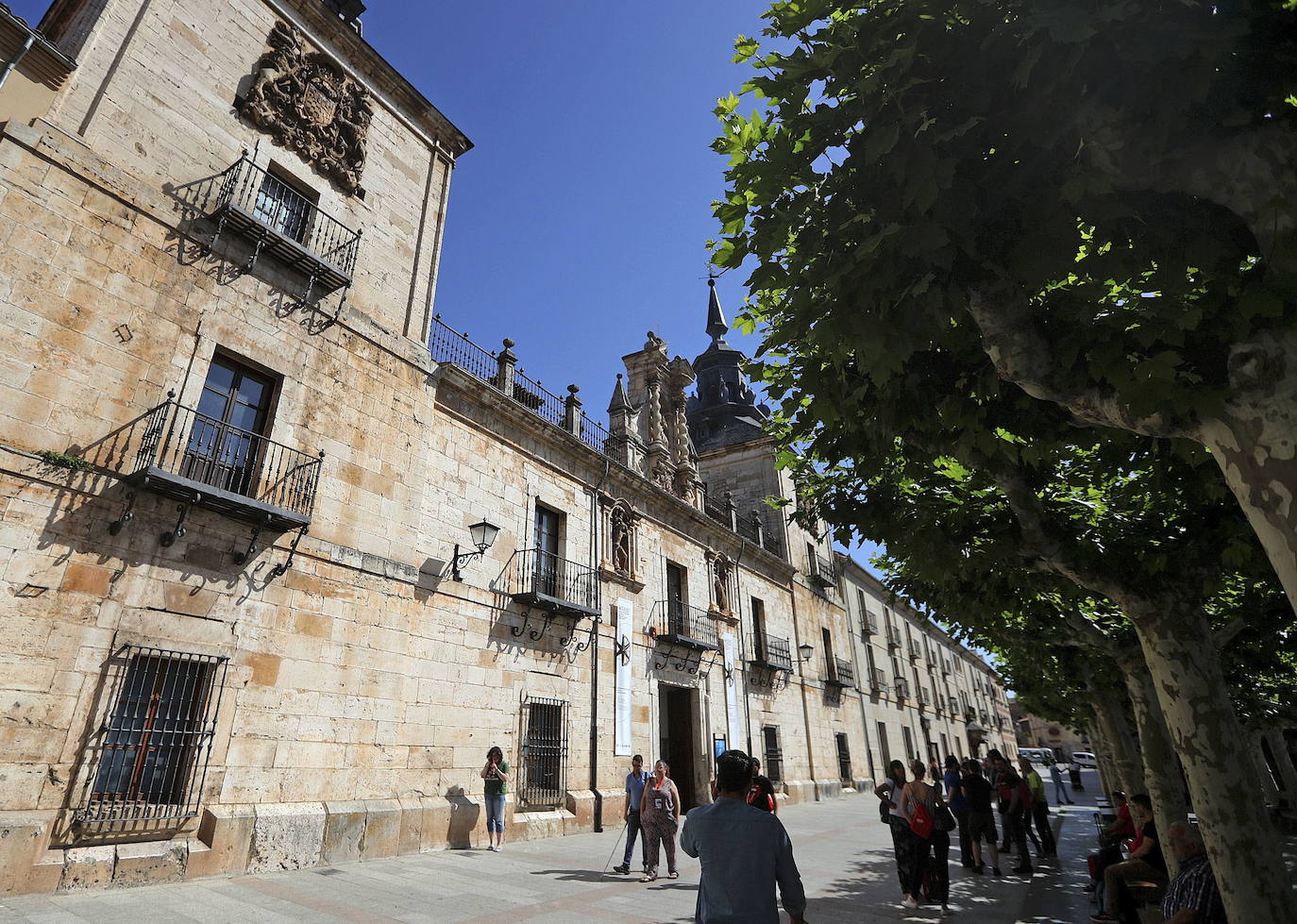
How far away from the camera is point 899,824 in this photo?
22.1 ft

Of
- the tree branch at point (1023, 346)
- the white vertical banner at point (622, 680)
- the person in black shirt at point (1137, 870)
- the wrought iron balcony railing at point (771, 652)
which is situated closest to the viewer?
the tree branch at point (1023, 346)

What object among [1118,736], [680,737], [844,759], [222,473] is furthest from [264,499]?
[844,759]

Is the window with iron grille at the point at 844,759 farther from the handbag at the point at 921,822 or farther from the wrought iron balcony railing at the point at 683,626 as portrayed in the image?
the handbag at the point at 921,822

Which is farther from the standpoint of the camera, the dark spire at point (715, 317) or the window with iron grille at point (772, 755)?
the dark spire at point (715, 317)

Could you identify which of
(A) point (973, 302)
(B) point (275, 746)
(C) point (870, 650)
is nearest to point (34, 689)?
(B) point (275, 746)

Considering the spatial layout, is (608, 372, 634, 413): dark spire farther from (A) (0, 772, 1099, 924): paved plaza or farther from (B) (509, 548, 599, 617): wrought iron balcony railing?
(A) (0, 772, 1099, 924): paved plaza

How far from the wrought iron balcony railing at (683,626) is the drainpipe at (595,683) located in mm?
2192

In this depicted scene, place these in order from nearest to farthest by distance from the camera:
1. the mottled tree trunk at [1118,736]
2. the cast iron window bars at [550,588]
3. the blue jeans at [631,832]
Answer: the blue jeans at [631,832]
the cast iron window bars at [550,588]
the mottled tree trunk at [1118,736]

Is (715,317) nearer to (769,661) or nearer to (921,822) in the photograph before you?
(769,661)

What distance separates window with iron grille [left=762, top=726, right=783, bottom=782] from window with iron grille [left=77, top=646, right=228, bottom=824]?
47.9ft

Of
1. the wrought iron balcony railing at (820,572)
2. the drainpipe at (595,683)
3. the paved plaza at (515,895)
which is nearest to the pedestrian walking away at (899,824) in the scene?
the paved plaza at (515,895)

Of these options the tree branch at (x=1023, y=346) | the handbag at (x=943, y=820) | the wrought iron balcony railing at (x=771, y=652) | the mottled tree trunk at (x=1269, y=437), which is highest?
the wrought iron balcony railing at (x=771, y=652)

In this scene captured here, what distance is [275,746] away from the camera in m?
7.70

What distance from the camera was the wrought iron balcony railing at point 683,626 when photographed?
15.5 metres
